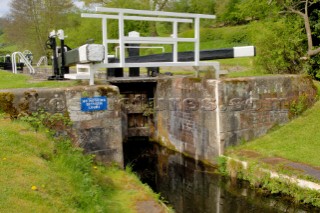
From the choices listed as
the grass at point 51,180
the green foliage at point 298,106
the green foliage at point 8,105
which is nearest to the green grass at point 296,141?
the green foliage at point 298,106

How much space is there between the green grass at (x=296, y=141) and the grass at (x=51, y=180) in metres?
3.13

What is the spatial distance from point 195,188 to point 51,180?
164 inches

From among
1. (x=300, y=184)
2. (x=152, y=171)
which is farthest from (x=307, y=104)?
(x=152, y=171)

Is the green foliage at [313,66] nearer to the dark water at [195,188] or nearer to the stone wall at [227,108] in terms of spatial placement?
the stone wall at [227,108]

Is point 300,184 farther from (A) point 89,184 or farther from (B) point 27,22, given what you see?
(B) point 27,22

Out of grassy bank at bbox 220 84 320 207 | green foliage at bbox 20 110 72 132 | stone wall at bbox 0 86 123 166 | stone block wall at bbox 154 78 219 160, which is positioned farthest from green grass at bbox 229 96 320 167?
green foliage at bbox 20 110 72 132

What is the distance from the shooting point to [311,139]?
8.04 metres

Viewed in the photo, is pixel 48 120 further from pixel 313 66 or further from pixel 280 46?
pixel 313 66

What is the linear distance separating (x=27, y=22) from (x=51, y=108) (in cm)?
2165

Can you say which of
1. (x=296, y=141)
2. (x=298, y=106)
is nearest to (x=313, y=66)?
(x=298, y=106)

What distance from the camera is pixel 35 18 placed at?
2573cm

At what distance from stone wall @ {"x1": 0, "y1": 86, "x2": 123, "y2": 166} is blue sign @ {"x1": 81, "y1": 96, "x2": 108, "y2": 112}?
58 millimetres

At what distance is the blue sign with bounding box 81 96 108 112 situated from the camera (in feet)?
22.3

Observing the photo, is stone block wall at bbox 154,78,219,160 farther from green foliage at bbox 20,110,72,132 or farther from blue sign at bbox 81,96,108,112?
green foliage at bbox 20,110,72,132
